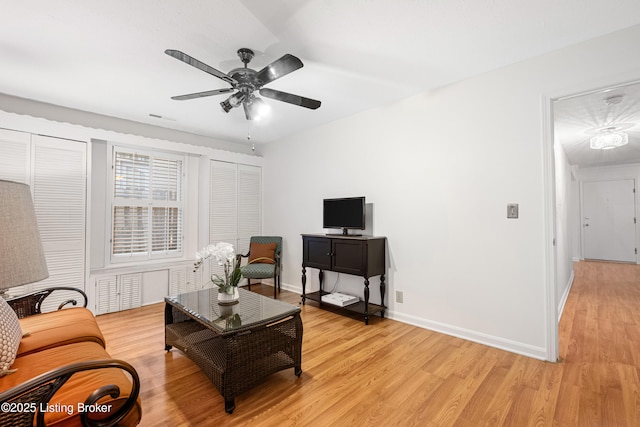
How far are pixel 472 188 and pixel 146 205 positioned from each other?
4.17m

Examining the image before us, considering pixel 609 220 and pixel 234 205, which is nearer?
pixel 234 205

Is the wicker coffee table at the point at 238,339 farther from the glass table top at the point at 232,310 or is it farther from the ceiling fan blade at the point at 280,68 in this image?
the ceiling fan blade at the point at 280,68

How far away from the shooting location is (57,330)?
5.77ft

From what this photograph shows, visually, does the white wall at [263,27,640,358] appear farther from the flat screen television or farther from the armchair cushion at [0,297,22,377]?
the armchair cushion at [0,297,22,377]

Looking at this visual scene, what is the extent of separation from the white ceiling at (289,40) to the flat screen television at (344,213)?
1236 millimetres

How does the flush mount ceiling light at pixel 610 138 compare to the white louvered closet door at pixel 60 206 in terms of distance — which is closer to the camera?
the white louvered closet door at pixel 60 206

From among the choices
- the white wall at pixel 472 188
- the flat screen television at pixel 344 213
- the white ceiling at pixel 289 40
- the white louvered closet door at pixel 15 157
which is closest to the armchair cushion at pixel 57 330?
the white louvered closet door at pixel 15 157

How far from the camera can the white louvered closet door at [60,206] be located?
3168 mm

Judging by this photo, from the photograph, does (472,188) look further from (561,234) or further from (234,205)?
(234,205)

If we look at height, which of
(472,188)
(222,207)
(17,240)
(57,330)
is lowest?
(57,330)

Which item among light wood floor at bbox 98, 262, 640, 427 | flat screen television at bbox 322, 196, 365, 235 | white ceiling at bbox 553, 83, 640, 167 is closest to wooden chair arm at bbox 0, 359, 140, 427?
light wood floor at bbox 98, 262, 640, 427

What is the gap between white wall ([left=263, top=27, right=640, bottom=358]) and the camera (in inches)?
95.1

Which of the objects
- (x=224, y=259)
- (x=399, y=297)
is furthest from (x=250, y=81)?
(x=399, y=297)

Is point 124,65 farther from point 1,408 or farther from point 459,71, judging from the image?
point 459,71
